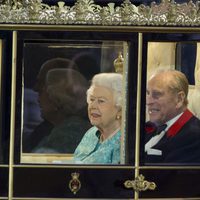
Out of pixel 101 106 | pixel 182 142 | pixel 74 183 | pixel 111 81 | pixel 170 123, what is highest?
pixel 111 81

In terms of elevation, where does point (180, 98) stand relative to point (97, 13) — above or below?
below

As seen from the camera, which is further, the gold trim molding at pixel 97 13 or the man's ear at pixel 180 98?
the man's ear at pixel 180 98

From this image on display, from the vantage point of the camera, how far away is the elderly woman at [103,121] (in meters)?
4.04

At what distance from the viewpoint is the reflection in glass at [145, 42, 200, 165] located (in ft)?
13.3

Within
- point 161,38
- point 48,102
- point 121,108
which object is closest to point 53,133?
point 48,102

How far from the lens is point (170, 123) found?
13.5 ft

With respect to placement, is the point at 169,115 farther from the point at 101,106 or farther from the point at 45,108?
the point at 45,108

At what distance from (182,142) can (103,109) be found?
1.83ft

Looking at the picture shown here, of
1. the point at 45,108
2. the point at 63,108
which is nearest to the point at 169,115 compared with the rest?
the point at 63,108

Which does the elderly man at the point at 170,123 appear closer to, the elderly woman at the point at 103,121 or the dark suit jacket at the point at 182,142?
the dark suit jacket at the point at 182,142

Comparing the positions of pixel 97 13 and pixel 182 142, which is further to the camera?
pixel 182 142

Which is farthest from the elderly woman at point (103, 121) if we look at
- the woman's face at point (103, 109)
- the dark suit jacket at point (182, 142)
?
the dark suit jacket at point (182, 142)

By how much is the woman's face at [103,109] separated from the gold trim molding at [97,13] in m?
0.44

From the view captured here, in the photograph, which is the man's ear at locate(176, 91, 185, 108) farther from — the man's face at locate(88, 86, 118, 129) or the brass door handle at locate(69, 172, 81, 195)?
the brass door handle at locate(69, 172, 81, 195)
